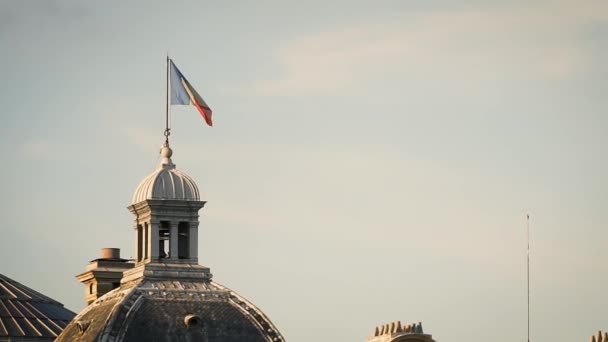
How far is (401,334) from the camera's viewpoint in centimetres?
18962

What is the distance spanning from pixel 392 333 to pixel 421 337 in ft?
6.44

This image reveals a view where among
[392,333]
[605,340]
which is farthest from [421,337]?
[605,340]

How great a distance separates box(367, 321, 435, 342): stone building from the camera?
189 metres

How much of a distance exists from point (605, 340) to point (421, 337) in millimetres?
15917

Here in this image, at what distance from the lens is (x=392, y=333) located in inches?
7505

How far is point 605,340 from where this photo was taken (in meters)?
179

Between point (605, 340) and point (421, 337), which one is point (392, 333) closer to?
point (421, 337)

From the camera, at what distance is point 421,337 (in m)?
190

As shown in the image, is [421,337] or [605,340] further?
[421,337]

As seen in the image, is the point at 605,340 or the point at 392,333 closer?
the point at 605,340

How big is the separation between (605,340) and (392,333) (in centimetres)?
1754

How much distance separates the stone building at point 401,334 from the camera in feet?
620
